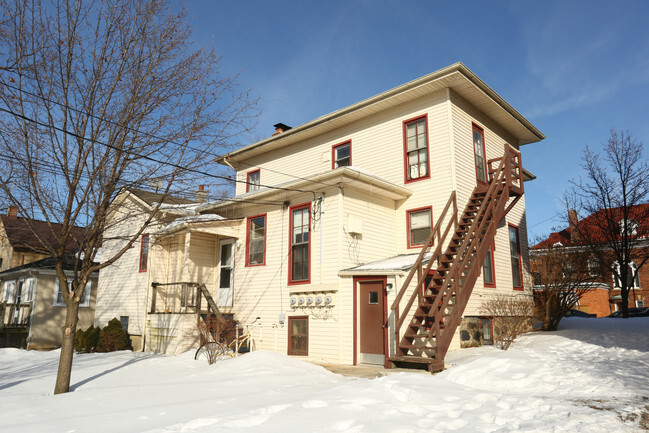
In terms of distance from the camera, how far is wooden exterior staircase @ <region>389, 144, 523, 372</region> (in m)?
10.5

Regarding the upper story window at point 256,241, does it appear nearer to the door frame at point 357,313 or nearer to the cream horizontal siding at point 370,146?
the cream horizontal siding at point 370,146

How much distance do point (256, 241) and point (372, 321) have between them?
18.3 ft

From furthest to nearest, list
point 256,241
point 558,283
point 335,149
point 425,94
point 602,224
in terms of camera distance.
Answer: point 602,224 < point 335,149 < point 256,241 < point 558,283 < point 425,94

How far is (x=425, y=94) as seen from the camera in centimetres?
1507

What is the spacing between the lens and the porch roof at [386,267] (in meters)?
12.2

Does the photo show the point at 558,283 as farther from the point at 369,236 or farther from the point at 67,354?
the point at 67,354

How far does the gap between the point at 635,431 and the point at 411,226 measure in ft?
32.6

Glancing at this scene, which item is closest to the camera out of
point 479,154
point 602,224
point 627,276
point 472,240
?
point 472,240

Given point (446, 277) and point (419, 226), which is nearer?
point (446, 277)

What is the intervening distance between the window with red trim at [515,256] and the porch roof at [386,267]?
16.1ft

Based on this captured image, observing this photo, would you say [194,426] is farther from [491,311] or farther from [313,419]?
[491,311]

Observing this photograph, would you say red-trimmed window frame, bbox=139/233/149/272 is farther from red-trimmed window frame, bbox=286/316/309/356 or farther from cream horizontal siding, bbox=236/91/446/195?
red-trimmed window frame, bbox=286/316/309/356

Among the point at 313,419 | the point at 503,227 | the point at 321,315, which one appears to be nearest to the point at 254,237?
the point at 321,315

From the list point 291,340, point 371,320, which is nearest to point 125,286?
point 291,340
